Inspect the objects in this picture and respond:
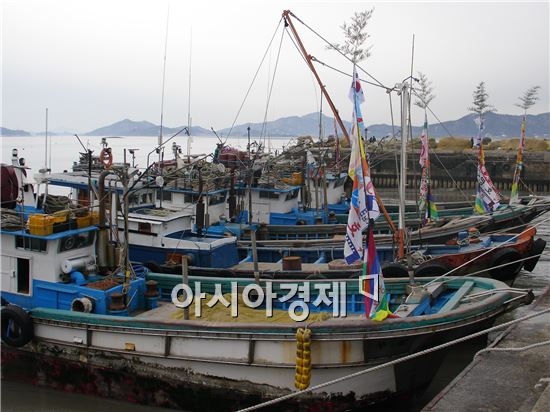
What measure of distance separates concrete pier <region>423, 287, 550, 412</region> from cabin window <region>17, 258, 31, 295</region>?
6868 millimetres

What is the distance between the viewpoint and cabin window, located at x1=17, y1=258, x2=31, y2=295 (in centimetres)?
962

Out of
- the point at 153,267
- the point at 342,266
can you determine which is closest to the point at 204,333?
the point at 153,267

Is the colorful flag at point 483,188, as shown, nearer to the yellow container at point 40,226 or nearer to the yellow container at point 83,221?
the yellow container at point 83,221

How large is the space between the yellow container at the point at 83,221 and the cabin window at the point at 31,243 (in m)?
0.65

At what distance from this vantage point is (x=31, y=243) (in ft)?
31.2

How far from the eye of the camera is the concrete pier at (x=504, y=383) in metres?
6.14

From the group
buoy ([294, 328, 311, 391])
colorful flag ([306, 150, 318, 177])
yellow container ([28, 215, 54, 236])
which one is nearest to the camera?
buoy ([294, 328, 311, 391])

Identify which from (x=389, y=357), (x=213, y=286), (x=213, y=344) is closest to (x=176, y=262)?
(x=213, y=286)

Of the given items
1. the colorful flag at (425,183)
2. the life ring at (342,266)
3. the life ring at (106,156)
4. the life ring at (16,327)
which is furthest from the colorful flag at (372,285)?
the life ring at (106,156)

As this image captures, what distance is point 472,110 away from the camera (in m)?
54.9

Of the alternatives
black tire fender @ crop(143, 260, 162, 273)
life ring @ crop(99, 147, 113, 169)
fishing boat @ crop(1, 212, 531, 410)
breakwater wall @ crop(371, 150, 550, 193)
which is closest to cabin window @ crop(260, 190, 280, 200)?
life ring @ crop(99, 147, 113, 169)

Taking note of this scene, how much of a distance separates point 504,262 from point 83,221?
904cm

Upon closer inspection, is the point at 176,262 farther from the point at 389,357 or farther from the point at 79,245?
the point at 389,357

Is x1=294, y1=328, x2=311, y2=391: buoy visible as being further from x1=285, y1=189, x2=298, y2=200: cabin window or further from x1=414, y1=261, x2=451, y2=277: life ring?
x1=285, y1=189, x2=298, y2=200: cabin window
